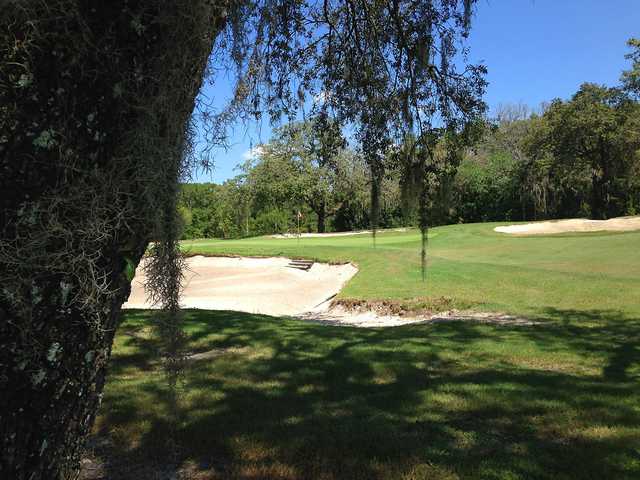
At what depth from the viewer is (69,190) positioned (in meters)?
1.60

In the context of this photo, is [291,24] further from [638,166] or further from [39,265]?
[638,166]

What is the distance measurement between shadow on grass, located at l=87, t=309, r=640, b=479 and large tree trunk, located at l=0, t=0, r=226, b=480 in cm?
124

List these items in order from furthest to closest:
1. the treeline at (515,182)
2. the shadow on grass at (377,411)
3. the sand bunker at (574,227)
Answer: the treeline at (515,182) < the sand bunker at (574,227) < the shadow on grass at (377,411)

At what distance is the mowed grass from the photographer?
10.7 feet

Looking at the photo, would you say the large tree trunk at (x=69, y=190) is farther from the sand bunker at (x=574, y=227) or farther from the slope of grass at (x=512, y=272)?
the sand bunker at (x=574, y=227)

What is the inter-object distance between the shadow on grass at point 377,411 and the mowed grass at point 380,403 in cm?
1

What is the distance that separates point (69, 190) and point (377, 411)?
10.6ft

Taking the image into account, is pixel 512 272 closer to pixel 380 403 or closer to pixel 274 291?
pixel 274 291

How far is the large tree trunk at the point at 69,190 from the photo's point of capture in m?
1.52

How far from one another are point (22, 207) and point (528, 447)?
10.9 feet

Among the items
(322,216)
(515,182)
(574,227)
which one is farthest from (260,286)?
(515,182)

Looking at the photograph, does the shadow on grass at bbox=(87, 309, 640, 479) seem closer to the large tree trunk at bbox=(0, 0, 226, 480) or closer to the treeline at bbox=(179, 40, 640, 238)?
the large tree trunk at bbox=(0, 0, 226, 480)

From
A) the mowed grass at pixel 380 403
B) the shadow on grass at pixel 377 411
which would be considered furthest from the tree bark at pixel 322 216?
the shadow on grass at pixel 377 411

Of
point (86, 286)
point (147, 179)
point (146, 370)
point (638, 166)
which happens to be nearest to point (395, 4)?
point (147, 179)
